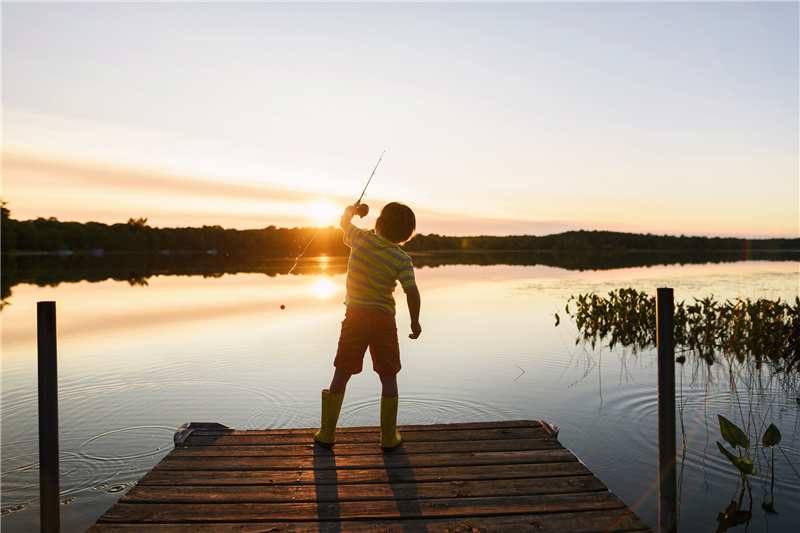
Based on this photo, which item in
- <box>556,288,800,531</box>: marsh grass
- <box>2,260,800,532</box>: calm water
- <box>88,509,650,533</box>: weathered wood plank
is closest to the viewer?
<box>88,509,650,533</box>: weathered wood plank

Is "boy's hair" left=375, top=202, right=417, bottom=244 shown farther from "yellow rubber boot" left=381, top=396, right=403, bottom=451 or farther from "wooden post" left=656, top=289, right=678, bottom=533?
"wooden post" left=656, top=289, right=678, bottom=533

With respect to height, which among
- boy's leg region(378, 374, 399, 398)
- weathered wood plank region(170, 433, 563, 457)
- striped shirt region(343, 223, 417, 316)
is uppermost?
striped shirt region(343, 223, 417, 316)

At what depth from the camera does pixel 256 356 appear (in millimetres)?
11500

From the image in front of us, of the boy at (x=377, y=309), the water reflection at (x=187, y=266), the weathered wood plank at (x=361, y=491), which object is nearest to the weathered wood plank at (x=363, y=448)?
the boy at (x=377, y=309)

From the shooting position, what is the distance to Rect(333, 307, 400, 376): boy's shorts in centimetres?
442

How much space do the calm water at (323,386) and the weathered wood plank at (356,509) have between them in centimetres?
174

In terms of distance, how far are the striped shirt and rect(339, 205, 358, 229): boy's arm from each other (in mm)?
259

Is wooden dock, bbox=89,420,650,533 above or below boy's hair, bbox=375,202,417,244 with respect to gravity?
below

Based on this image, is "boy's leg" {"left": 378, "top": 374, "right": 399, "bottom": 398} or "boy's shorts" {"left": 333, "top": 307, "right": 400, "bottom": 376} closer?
"boy's shorts" {"left": 333, "top": 307, "right": 400, "bottom": 376}

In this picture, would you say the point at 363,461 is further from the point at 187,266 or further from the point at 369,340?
the point at 187,266

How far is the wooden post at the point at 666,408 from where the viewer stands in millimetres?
3424

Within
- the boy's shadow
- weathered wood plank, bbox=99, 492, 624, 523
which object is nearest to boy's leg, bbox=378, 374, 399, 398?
the boy's shadow

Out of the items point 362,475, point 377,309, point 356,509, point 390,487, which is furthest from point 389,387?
point 356,509

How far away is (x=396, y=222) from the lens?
14.9 feet
